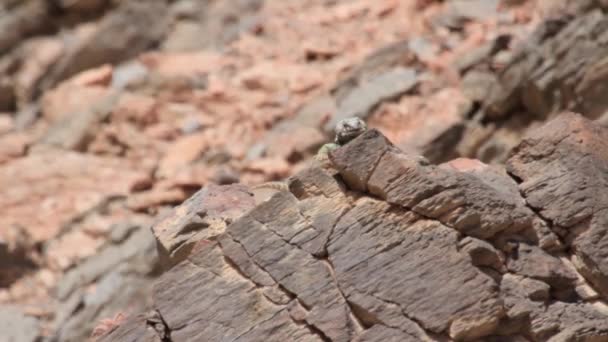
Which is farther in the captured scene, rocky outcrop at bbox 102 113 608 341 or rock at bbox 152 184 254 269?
rock at bbox 152 184 254 269

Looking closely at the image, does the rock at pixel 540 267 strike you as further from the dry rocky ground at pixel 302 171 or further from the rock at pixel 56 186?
the rock at pixel 56 186

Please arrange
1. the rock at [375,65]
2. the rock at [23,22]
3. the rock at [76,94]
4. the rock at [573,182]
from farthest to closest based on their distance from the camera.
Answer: the rock at [23,22]
the rock at [76,94]
the rock at [375,65]
the rock at [573,182]

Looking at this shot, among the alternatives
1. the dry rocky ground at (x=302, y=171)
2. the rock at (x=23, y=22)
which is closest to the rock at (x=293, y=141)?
the dry rocky ground at (x=302, y=171)

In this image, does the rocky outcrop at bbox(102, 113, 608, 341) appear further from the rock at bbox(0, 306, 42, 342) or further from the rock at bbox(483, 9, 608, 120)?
the rock at bbox(0, 306, 42, 342)

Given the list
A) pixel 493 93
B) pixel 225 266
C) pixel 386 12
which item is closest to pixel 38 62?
pixel 386 12

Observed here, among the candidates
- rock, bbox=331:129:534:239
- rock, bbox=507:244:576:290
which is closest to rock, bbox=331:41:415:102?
rock, bbox=331:129:534:239

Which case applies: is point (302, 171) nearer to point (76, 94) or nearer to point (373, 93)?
point (373, 93)
